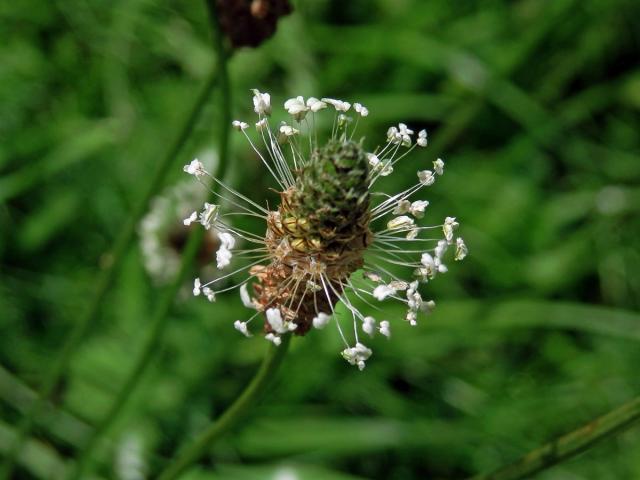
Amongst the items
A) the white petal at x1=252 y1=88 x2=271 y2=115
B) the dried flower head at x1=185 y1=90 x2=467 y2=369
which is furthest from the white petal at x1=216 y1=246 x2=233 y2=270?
the white petal at x1=252 y1=88 x2=271 y2=115

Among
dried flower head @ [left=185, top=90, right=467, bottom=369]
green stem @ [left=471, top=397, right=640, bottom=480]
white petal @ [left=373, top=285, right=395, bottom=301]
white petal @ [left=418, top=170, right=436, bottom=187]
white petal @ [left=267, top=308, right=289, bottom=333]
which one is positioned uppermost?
white petal @ [left=418, top=170, right=436, bottom=187]

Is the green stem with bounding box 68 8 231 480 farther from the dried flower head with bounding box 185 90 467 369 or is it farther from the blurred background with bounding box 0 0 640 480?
the blurred background with bounding box 0 0 640 480

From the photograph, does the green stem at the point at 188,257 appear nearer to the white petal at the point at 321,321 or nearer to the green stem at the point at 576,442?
the white petal at the point at 321,321

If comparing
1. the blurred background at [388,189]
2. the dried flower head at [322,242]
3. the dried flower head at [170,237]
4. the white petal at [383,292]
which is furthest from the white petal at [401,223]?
the dried flower head at [170,237]

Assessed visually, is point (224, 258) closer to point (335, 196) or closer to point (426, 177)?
point (335, 196)

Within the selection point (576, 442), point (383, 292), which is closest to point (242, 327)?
point (383, 292)

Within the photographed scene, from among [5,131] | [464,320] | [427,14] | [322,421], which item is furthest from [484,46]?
[5,131]

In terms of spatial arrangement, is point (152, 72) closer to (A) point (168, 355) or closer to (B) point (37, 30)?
(B) point (37, 30)
